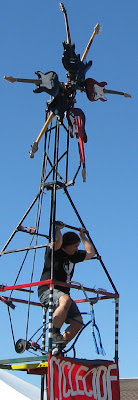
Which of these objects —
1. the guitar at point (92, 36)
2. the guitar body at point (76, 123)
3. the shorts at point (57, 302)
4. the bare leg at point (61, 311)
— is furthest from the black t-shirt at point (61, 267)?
the guitar at point (92, 36)

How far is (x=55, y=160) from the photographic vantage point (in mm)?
9820

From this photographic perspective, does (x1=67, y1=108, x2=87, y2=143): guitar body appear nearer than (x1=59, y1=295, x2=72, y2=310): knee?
No

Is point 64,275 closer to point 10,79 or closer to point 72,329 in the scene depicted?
point 72,329

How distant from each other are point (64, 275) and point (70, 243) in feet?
1.57

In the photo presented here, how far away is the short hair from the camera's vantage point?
9.62 meters

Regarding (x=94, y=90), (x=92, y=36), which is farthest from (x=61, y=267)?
(x=92, y=36)

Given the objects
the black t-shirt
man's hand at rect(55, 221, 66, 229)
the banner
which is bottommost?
the banner

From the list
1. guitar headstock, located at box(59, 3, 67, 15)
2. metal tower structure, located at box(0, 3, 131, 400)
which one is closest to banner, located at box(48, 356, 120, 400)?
metal tower structure, located at box(0, 3, 131, 400)

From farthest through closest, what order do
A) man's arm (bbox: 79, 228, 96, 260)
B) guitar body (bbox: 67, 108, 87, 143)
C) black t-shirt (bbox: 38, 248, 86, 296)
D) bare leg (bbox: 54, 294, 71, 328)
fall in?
1. guitar body (bbox: 67, 108, 87, 143)
2. man's arm (bbox: 79, 228, 96, 260)
3. black t-shirt (bbox: 38, 248, 86, 296)
4. bare leg (bbox: 54, 294, 71, 328)

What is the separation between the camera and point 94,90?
10477 millimetres

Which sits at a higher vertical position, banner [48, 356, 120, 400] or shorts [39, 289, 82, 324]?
shorts [39, 289, 82, 324]

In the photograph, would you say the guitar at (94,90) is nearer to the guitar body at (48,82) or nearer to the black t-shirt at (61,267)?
the guitar body at (48,82)

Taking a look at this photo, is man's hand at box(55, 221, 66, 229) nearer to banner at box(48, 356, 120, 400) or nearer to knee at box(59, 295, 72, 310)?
knee at box(59, 295, 72, 310)

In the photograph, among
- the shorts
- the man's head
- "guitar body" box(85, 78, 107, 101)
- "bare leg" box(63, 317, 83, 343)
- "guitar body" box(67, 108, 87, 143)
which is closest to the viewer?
the shorts
